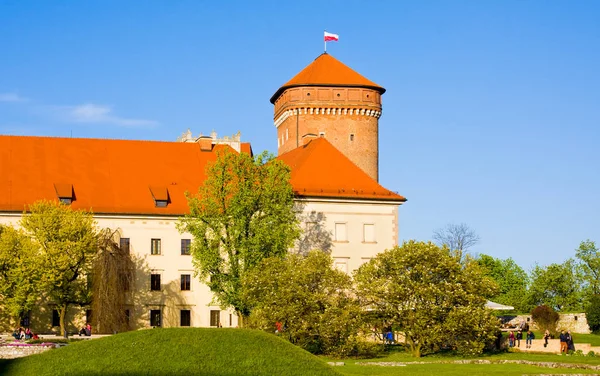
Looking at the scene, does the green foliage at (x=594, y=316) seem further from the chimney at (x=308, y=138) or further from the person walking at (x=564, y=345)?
the chimney at (x=308, y=138)

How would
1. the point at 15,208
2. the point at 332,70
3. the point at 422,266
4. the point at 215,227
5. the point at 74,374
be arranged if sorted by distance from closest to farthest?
the point at 74,374
the point at 422,266
the point at 215,227
the point at 15,208
the point at 332,70

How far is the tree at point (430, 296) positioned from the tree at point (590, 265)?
4543cm

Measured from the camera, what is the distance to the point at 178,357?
37.1 meters

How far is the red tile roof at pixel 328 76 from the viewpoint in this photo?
87875 mm

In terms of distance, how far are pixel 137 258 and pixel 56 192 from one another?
22.5 feet

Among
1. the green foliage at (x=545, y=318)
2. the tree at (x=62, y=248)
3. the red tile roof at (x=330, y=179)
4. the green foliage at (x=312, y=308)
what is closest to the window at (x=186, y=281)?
the tree at (x=62, y=248)

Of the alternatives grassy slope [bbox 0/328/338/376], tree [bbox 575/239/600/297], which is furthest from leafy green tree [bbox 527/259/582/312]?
grassy slope [bbox 0/328/338/376]

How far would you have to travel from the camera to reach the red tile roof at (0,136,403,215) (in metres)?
70.6

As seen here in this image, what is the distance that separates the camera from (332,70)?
3531 inches

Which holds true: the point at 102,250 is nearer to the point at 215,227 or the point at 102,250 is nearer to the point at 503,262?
the point at 215,227

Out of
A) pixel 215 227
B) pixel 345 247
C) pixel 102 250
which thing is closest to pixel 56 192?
pixel 102 250

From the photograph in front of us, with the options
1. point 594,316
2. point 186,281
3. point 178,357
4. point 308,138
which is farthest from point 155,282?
point 178,357

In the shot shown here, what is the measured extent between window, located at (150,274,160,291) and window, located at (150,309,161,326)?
1428 mm

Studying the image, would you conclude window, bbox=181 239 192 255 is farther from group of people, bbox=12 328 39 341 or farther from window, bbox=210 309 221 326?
group of people, bbox=12 328 39 341
